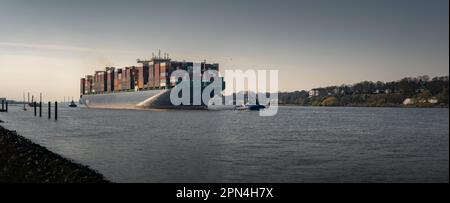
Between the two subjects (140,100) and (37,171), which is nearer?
(37,171)

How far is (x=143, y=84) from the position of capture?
125 m

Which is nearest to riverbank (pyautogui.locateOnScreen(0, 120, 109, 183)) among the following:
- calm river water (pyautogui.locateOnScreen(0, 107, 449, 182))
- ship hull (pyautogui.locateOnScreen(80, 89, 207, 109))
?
calm river water (pyautogui.locateOnScreen(0, 107, 449, 182))

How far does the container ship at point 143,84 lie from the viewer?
381ft

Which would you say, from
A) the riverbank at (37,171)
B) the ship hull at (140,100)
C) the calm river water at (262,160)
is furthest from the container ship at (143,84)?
the riverbank at (37,171)

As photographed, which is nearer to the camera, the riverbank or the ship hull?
the riverbank

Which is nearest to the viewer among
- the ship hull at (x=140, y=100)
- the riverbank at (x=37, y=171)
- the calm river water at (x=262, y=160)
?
the riverbank at (x=37, y=171)

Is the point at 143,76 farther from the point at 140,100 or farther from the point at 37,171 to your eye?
the point at 37,171

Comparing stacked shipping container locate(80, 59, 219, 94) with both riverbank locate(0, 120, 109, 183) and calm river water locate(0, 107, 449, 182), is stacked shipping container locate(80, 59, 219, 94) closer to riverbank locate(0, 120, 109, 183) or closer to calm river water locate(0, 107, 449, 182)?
calm river water locate(0, 107, 449, 182)

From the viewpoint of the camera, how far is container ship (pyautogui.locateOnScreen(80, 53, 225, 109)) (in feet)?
381

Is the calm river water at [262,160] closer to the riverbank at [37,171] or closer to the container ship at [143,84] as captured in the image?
the riverbank at [37,171]

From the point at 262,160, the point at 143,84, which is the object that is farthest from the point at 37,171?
the point at 143,84

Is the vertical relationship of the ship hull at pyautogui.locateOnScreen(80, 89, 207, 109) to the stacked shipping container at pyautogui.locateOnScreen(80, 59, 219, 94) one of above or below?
below
